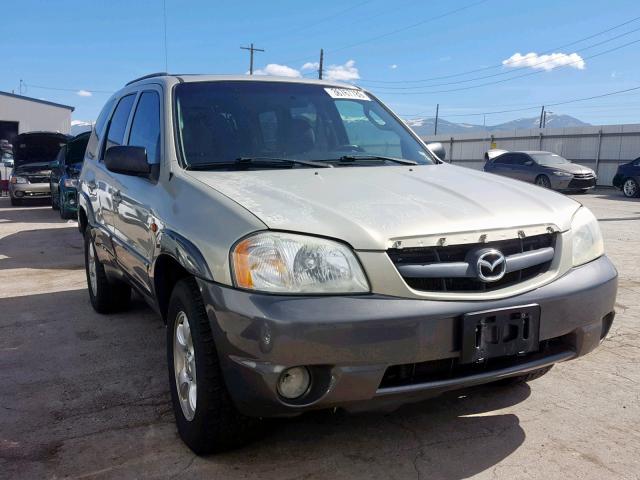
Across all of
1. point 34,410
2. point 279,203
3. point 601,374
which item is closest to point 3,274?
point 34,410

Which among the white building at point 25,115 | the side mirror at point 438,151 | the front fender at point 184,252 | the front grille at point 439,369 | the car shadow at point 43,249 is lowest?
A: the car shadow at point 43,249

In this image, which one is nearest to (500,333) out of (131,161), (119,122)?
(131,161)

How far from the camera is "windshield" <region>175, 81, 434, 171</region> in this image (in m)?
3.36

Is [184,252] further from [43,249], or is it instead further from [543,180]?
[543,180]

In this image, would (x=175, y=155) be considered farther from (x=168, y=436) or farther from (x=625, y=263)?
(x=625, y=263)

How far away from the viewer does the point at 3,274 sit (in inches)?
281

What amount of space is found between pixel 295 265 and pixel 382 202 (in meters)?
0.55

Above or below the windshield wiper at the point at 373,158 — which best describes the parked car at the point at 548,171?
below

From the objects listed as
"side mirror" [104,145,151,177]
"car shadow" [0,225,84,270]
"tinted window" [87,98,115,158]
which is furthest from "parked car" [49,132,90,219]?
"side mirror" [104,145,151,177]

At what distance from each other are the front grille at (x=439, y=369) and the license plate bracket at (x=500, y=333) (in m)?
0.09

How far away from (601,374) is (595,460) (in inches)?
43.8

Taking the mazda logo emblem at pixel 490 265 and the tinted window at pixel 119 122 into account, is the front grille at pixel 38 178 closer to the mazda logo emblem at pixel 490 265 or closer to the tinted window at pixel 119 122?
the tinted window at pixel 119 122

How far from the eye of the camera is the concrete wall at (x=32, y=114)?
2980cm

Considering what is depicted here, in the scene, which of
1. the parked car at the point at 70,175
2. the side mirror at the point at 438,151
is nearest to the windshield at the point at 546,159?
the parked car at the point at 70,175
